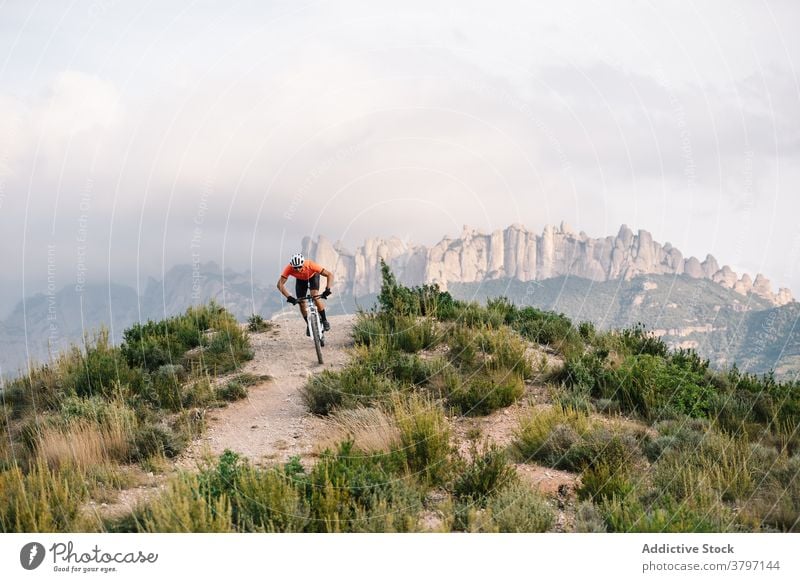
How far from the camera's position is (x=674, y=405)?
481 inches

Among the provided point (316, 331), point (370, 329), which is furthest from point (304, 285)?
point (370, 329)

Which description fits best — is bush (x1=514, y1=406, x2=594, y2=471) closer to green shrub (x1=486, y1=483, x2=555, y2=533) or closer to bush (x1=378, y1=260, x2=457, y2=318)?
green shrub (x1=486, y1=483, x2=555, y2=533)

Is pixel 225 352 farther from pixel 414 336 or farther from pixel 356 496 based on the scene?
pixel 356 496

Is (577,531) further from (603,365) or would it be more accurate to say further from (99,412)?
(99,412)

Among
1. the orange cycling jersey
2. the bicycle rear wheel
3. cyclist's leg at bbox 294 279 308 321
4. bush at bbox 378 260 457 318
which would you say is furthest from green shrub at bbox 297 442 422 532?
bush at bbox 378 260 457 318

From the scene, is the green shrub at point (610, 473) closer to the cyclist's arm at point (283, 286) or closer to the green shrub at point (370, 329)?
the green shrub at point (370, 329)

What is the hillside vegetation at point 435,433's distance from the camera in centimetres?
Answer: 717

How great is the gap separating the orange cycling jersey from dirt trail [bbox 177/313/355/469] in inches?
82.8

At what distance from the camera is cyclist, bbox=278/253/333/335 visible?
14.9 m

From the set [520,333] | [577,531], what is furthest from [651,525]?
[520,333]
